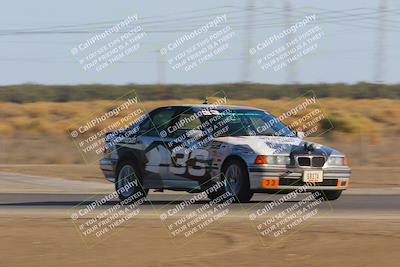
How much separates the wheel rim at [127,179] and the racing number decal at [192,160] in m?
0.94

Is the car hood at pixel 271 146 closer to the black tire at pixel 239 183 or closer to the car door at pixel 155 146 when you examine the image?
the black tire at pixel 239 183

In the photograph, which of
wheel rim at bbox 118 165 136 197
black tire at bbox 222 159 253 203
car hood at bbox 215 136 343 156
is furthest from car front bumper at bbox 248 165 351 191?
wheel rim at bbox 118 165 136 197

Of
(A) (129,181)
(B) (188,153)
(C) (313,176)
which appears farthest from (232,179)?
(A) (129,181)

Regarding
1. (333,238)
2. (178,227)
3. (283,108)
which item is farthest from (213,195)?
(283,108)

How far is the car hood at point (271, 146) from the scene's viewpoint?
54.3ft

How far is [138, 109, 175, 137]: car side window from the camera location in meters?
17.8

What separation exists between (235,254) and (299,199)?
7205 mm

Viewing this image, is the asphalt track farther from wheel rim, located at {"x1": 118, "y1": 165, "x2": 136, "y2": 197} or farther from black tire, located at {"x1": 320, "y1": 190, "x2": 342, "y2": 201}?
wheel rim, located at {"x1": 118, "y1": 165, "x2": 136, "y2": 197}

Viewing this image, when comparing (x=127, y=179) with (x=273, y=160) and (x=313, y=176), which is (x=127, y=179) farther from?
(x=313, y=176)

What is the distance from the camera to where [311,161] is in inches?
659

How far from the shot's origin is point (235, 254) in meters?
10.9

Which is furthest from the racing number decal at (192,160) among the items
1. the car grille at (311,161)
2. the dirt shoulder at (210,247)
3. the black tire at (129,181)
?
the dirt shoulder at (210,247)

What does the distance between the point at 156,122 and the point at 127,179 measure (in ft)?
3.66

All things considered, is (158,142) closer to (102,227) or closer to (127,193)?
(127,193)
